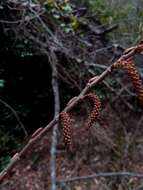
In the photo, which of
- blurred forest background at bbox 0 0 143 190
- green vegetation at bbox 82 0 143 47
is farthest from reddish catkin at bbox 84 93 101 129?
green vegetation at bbox 82 0 143 47

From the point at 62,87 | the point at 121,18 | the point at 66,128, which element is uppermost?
the point at 66,128

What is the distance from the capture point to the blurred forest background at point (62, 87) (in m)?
3.06

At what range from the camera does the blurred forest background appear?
3.06 m

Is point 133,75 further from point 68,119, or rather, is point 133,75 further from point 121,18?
point 121,18

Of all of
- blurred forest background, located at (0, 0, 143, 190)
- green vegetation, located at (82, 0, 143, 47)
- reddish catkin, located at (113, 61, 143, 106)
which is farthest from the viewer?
green vegetation, located at (82, 0, 143, 47)

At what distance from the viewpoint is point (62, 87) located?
11.7ft

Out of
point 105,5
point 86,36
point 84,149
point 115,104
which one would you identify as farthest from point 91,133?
point 105,5

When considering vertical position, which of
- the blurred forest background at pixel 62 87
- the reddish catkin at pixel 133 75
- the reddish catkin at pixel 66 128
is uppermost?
the reddish catkin at pixel 133 75

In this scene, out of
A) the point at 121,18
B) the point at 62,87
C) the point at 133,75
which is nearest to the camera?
the point at 133,75

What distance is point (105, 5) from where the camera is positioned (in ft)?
13.7

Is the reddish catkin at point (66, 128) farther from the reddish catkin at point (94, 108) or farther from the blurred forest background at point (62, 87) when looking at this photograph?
the blurred forest background at point (62, 87)

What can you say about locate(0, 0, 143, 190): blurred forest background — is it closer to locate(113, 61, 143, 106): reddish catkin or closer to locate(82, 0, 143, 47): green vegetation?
locate(82, 0, 143, 47): green vegetation

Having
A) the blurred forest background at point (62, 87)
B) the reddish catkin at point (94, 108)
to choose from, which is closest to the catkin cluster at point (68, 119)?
the reddish catkin at point (94, 108)

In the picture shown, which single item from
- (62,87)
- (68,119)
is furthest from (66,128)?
(62,87)
